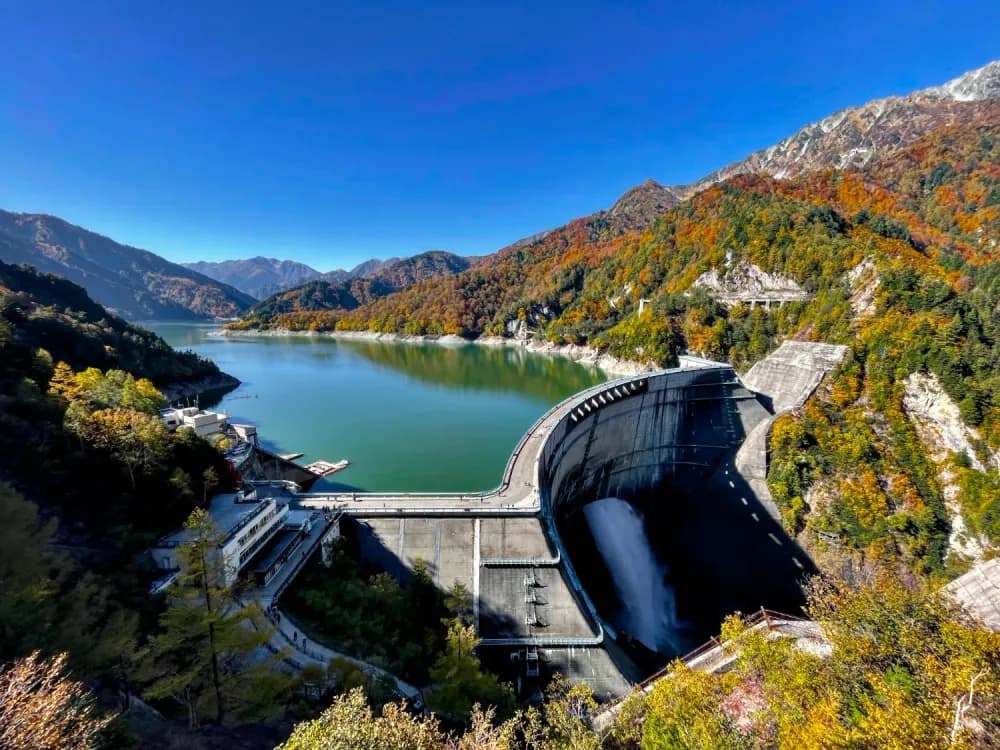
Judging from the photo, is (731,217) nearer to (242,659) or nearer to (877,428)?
(877,428)

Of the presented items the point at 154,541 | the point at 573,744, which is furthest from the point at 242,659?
the point at 573,744

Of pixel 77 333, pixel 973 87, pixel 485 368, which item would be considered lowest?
pixel 485 368

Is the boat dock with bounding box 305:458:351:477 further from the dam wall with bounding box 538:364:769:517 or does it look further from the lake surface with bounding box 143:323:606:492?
the dam wall with bounding box 538:364:769:517

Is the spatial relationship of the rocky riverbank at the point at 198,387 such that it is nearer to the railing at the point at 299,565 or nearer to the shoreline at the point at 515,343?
the railing at the point at 299,565

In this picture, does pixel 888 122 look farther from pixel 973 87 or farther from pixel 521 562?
pixel 521 562

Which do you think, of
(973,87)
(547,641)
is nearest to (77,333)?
(547,641)

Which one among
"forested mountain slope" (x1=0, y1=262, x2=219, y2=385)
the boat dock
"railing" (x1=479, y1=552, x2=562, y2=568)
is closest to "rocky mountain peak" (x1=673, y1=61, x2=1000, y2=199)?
"railing" (x1=479, y1=552, x2=562, y2=568)

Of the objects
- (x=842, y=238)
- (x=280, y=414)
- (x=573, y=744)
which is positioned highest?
(x=842, y=238)
